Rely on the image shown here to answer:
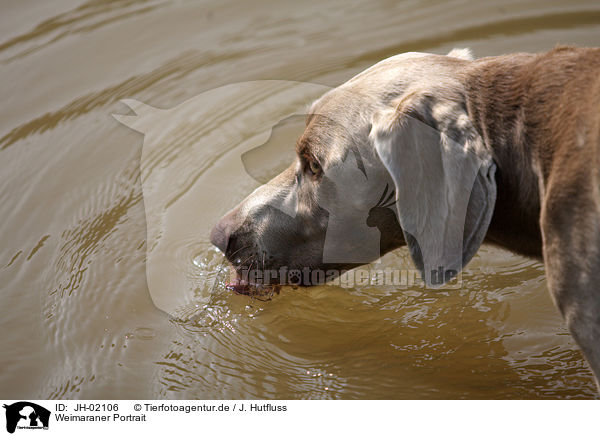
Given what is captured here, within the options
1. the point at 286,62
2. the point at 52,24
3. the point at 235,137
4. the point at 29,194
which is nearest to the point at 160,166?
the point at 235,137

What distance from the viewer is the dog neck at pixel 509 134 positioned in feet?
9.24

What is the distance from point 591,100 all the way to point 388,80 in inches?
35.5

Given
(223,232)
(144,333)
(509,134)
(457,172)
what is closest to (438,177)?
(457,172)

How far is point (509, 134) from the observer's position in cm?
282

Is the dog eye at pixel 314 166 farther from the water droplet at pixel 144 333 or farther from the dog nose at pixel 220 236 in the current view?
the water droplet at pixel 144 333

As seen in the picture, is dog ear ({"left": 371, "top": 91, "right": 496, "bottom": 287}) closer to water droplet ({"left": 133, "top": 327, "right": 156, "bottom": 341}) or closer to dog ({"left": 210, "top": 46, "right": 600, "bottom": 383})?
dog ({"left": 210, "top": 46, "right": 600, "bottom": 383})

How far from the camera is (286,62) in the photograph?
6156 mm
